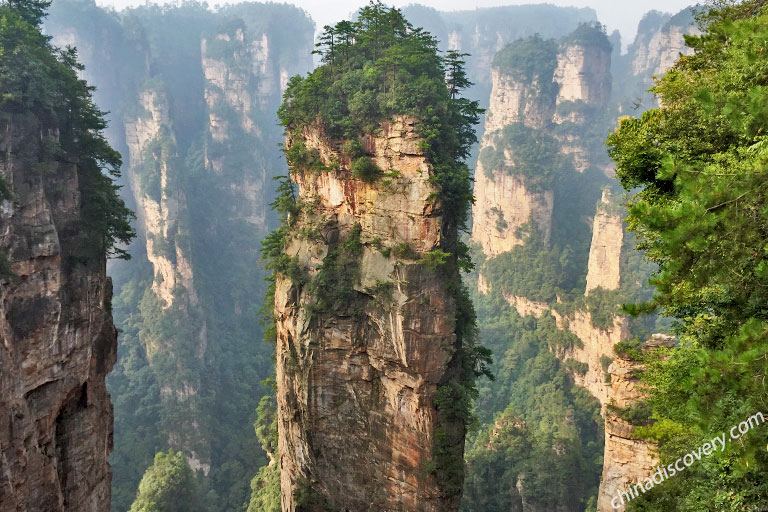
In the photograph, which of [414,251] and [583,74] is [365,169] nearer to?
[414,251]

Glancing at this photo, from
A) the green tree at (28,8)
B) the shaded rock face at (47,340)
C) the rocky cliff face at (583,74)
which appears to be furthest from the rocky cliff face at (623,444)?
the rocky cliff face at (583,74)

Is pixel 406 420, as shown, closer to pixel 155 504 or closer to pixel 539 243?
pixel 155 504

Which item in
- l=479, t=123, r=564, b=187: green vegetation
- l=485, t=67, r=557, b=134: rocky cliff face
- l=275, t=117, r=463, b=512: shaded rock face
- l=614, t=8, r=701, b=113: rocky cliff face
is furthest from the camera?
l=614, t=8, r=701, b=113: rocky cliff face

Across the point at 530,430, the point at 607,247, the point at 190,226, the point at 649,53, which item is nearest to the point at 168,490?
the point at 530,430

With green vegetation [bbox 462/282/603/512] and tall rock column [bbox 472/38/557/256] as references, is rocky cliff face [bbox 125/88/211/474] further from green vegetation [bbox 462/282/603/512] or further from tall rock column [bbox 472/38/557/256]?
tall rock column [bbox 472/38/557/256]

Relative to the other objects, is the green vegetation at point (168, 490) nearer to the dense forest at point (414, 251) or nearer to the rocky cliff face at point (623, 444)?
the dense forest at point (414, 251)

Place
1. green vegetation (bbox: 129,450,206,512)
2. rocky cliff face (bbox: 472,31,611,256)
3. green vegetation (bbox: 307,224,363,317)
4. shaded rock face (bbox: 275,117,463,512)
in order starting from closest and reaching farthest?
shaded rock face (bbox: 275,117,463,512)
green vegetation (bbox: 307,224,363,317)
green vegetation (bbox: 129,450,206,512)
rocky cliff face (bbox: 472,31,611,256)

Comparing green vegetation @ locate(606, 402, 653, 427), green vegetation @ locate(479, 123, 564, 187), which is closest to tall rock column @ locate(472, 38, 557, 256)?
green vegetation @ locate(479, 123, 564, 187)
